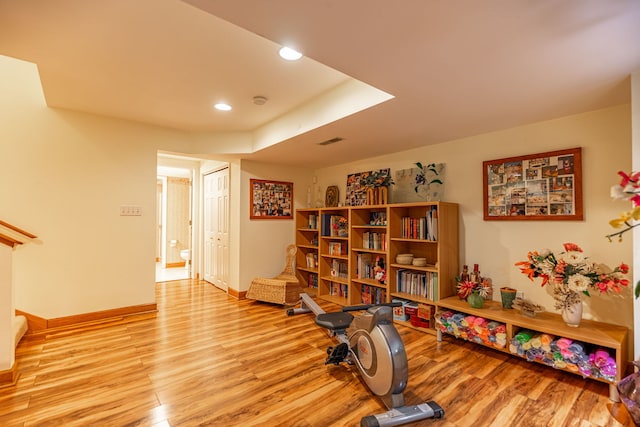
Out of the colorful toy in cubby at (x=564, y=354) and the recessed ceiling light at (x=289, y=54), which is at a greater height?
the recessed ceiling light at (x=289, y=54)

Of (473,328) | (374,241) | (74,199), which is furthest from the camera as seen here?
(374,241)

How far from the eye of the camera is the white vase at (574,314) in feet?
7.50

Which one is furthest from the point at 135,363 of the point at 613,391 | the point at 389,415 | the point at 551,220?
the point at 551,220

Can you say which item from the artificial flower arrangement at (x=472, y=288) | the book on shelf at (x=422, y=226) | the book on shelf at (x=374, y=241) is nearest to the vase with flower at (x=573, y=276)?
the artificial flower arrangement at (x=472, y=288)

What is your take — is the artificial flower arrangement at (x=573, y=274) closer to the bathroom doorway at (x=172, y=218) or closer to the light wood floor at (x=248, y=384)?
the light wood floor at (x=248, y=384)

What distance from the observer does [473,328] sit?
268 cm

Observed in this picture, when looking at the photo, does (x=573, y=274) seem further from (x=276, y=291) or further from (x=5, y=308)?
(x=5, y=308)

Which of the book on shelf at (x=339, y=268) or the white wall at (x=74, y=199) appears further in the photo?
the book on shelf at (x=339, y=268)

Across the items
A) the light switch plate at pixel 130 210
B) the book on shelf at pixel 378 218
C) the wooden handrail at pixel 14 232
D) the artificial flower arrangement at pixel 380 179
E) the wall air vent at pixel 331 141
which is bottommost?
the wooden handrail at pixel 14 232

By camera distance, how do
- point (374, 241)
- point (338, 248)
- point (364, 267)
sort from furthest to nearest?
point (338, 248)
point (364, 267)
point (374, 241)

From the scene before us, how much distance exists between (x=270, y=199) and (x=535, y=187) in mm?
3489

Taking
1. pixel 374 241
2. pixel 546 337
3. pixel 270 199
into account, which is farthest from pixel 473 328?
pixel 270 199

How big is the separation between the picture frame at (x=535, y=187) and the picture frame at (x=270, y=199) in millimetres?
2957

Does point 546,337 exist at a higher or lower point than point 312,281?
higher
